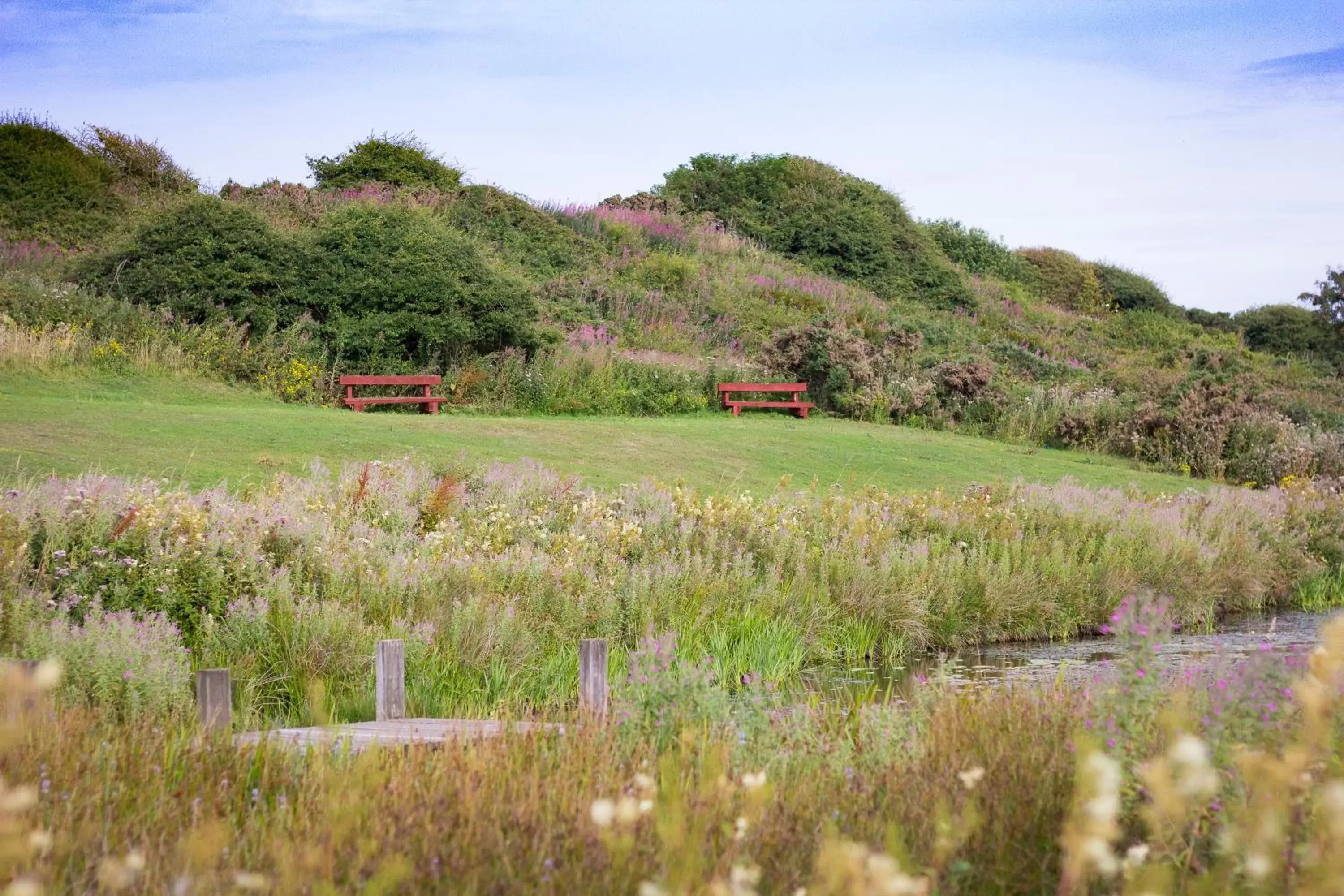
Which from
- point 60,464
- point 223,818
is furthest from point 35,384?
point 223,818

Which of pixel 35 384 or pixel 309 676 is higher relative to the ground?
pixel 35 384

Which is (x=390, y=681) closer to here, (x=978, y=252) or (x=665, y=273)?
(x=665, y=273)

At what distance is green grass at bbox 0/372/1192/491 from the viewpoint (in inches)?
450

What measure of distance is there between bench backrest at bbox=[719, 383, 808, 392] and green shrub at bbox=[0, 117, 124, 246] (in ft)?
47.7

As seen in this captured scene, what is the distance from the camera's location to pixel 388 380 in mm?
18516

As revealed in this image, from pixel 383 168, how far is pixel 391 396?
1367 centimetres

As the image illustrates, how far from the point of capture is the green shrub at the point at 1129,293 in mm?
43281

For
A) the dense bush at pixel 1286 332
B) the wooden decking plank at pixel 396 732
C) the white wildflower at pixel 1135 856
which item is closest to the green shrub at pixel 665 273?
the dense bush at pixel 1286 332

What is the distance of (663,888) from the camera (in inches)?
102

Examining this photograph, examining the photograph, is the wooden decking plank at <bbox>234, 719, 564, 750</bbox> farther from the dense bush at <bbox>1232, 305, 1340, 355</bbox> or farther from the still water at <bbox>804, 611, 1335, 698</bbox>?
the dense bush at <bbox>1232, 305, 1340, 355</bbox>

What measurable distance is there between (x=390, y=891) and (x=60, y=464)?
8869 millimetres

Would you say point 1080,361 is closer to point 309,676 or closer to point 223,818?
point 309,676

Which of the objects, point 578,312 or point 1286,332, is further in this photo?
point 1286,332

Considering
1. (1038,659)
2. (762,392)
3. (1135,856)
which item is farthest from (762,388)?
(1135,856)
